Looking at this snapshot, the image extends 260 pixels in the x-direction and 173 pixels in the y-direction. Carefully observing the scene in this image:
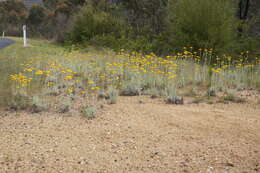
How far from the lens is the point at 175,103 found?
213 inches

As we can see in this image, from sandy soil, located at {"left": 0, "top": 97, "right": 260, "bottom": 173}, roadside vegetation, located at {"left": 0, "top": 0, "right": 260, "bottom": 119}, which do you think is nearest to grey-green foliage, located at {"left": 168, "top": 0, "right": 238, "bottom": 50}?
roadside vegetation, located at {"left": 0, "top": 0, "right": 260, "bottom": 119}

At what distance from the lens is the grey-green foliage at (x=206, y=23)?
1163cm

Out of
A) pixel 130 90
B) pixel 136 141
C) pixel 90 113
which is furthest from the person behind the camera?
pixel 130 90

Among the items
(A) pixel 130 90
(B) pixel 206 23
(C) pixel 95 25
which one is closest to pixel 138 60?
(A) pixel 130 90

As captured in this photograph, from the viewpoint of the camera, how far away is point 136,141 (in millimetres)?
3697

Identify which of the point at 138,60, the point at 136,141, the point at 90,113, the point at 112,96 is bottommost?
the point at 136,141

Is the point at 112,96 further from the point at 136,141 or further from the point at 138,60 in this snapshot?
the point at 138,60

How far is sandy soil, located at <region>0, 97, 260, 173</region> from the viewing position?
10.2ft

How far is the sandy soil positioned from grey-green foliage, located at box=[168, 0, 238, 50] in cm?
741

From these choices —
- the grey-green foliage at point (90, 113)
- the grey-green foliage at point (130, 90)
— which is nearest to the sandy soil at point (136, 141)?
the grey-green foliage at point (90, 113)

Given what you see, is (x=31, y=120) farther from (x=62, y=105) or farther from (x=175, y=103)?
(x=175, y=103)

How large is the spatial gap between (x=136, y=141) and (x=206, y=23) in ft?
30.8

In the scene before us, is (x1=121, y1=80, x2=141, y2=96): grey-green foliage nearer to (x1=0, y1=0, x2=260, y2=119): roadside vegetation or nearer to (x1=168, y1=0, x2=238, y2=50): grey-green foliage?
(x1=0, y1=0, x2=260, y2=119): roadside vegetation

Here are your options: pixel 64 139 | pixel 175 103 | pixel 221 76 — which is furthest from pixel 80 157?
pixel 221 76
